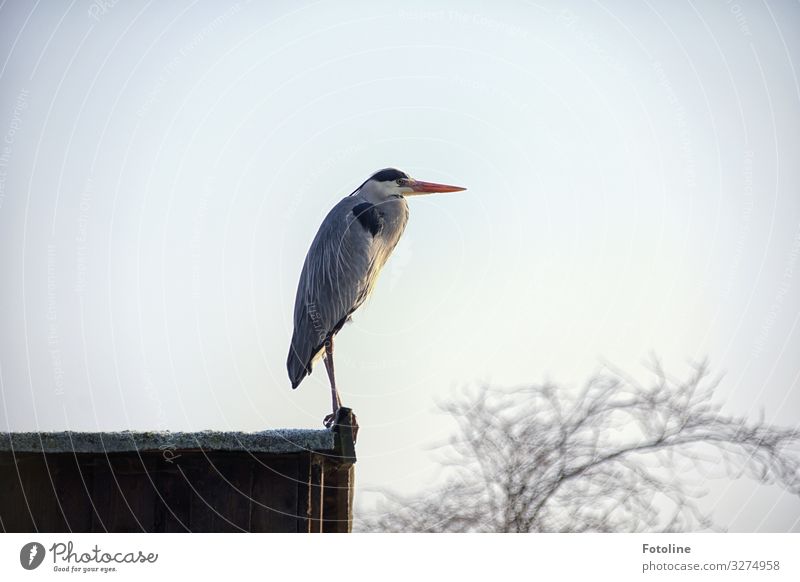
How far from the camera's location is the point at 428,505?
5.52 m

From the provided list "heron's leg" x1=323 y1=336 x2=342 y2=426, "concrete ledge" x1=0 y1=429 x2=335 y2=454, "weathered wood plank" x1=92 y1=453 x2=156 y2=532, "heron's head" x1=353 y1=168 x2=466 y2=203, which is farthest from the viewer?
"heron's head" x1=353 y1=168 x2=466 y2=203

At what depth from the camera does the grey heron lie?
19.3 ft

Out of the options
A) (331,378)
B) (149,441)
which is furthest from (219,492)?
(331,378)

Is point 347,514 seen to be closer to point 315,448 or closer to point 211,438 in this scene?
point 315,448

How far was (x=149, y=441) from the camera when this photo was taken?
3535 millimetres

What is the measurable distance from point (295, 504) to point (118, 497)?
0.62 metres

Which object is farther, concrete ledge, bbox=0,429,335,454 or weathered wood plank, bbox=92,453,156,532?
weathered wood plank, bbox=92,453,156,532

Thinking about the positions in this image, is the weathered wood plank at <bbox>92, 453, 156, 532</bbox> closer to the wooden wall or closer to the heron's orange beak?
the wooden wall

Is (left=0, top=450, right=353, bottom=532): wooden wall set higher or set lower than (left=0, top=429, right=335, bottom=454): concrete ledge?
lower

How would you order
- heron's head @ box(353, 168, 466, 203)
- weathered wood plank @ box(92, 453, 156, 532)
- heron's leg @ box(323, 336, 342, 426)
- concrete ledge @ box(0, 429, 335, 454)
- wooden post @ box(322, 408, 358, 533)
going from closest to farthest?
concrete ledge @ box(0, 429, 335, 454) < weathered wood plank @ box(92, 453, 156, 532) < wooden post @ box(322, 408, 358, 533) < heron's leg @ box(323, 336, 342, 426) < heron's head @ box(353, 168, 466, 203)

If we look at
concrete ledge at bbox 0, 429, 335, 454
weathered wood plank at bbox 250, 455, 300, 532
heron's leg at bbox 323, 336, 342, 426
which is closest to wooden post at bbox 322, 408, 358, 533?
weathered wood plank at bbox 250, 455, 300, 532

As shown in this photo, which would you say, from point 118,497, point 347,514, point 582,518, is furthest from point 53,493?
point 582,518

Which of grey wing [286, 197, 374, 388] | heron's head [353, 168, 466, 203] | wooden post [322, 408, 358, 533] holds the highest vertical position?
heron's head [353, 168, 466, 203]

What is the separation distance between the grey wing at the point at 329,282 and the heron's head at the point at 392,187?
0.22 meters
